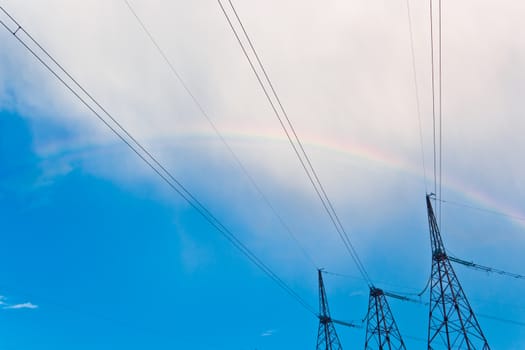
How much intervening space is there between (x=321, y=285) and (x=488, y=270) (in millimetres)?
27127

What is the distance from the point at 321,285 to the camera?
227ft

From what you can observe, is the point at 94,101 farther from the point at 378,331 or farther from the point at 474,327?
the point at 378,331

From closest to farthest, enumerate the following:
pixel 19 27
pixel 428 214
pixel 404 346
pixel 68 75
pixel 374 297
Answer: pixel 19 27 < pixel 68 75 < pixel 428 214 < pixel 404 346 < pixel 374 297

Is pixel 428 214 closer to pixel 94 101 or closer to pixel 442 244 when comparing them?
pixel 442 244

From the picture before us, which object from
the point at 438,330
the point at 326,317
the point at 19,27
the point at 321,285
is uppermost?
the point at 321,285

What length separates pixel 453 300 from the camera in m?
41.2

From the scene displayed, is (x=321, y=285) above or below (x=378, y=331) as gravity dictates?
above

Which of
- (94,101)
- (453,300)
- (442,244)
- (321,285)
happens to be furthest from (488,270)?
(94,101)

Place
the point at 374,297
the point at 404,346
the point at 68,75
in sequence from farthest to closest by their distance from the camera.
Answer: the point at 374,297, the point at 404,346, the point at 68,75

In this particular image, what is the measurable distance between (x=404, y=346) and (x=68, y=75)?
179 feet

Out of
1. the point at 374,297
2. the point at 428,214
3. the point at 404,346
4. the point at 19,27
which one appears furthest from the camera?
the point at 374,297

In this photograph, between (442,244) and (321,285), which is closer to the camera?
(442,244)

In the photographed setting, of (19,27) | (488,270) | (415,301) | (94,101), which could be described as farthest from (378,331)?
(19,27)

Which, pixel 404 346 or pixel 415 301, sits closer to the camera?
pixel 404 346
